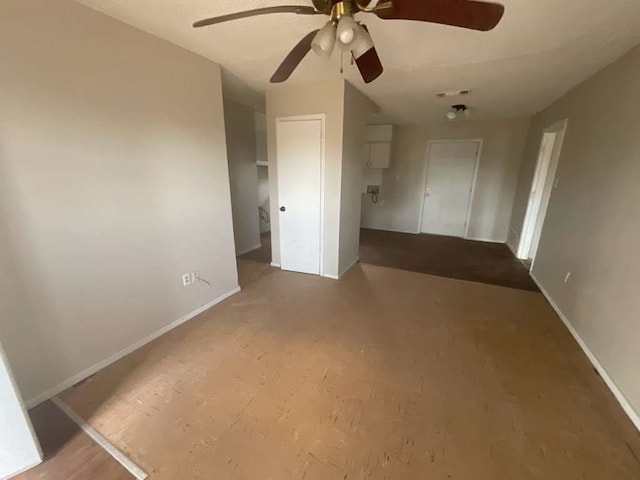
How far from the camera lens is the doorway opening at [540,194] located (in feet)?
12.2

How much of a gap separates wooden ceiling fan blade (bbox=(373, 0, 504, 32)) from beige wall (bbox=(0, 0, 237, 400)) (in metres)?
1.81

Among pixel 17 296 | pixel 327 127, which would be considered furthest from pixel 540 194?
pixel 17 296

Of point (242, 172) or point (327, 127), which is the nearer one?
point (327, 127)

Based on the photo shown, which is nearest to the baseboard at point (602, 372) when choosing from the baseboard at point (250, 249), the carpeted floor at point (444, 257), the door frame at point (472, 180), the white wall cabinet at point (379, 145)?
the carpeted floor at point (444, 257)

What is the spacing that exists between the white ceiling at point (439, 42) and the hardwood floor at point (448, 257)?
92.0 inches

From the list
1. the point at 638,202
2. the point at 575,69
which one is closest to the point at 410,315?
the point at 638,202

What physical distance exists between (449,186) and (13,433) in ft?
21.0

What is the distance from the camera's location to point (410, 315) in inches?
107

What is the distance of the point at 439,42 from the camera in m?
2.04

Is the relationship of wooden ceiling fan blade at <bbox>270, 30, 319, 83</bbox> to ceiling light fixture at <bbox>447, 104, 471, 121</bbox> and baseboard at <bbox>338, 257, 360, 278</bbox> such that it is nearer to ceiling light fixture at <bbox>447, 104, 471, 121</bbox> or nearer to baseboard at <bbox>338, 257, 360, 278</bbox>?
baseboard at <bbox>338, 257, 360, 278</bbox>

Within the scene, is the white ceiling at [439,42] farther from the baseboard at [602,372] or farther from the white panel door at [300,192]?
the baseboard at [602,372]

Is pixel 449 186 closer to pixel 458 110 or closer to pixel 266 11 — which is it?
pixel 458 110

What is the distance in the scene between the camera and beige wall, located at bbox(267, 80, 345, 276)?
121 inches

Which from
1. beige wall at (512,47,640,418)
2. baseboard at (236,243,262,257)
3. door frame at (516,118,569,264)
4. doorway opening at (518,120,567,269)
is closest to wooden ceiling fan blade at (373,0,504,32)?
beige wall at (512,47,640,418)
